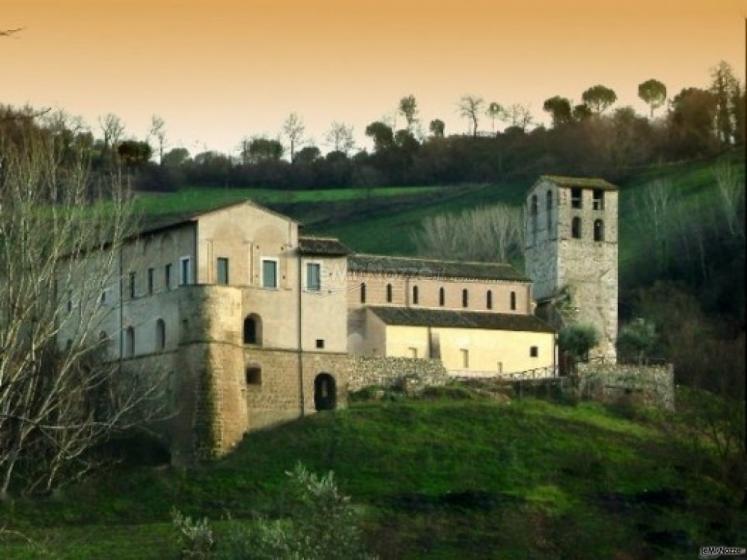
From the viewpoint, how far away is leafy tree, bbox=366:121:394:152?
131250 millimetres

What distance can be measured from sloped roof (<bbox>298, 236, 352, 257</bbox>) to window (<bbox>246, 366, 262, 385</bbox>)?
4.24m

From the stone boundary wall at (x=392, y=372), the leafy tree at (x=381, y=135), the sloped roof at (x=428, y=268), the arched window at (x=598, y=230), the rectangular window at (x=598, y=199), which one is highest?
the leafy tree at (x=381, y=135)

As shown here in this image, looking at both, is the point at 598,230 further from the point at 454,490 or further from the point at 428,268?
the point at 454,490

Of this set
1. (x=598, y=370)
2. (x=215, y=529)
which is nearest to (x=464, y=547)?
(x=215, y=529)

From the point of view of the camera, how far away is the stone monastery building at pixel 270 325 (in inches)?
2655

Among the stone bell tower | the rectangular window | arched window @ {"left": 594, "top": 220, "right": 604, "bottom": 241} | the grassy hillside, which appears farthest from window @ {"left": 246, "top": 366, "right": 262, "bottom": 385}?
the rectangular window

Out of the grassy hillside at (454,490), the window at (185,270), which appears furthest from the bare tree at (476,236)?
the window at (185,270)

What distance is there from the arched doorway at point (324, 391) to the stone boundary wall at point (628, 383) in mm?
8929

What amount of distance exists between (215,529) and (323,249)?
16642 millimetres

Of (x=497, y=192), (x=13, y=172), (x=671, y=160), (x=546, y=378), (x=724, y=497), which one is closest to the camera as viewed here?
(x=13, y=172)

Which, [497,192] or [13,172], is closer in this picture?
[13,172]

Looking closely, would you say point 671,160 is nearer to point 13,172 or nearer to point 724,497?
point 724,497

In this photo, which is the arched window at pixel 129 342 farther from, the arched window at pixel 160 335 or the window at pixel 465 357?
the window at pixel 465 357

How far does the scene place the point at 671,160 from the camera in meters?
112
